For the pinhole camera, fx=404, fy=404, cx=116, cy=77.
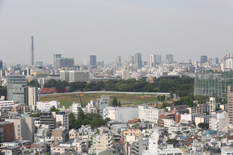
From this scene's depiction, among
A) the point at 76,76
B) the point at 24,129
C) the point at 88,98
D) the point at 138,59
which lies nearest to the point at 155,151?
the point at 24,129

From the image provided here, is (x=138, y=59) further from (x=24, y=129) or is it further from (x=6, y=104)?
(x=24, y=129)

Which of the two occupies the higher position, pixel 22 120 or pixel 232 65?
pixel 232 65

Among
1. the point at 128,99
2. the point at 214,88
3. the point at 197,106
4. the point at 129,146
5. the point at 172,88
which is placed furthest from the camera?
the point at 172,88

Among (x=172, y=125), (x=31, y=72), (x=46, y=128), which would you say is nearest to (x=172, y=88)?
(x=172, y=125)

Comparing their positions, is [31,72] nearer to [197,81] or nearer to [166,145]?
[197,81]

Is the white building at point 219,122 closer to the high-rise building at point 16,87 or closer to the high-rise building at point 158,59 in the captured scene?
the high-rise building at point 16,87
